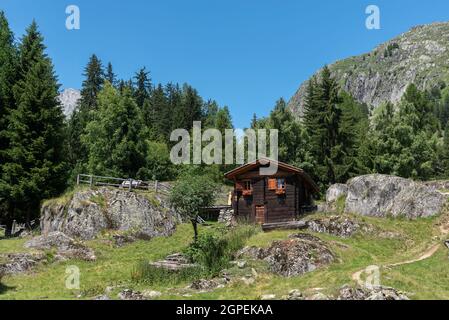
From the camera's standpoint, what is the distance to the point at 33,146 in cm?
3925

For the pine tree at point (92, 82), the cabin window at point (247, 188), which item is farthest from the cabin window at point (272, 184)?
the pine tree at point (92, 82)

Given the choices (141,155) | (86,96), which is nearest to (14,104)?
(141,155)

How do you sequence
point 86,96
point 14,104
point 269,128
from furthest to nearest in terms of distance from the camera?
point 86,96, point 269,128, point 14,104

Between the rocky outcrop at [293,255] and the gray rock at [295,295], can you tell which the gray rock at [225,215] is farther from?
the gray rock at [295,295]

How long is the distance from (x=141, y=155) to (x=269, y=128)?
20265 mm

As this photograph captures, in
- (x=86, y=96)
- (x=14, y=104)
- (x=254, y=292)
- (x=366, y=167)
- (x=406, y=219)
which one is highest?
(x=86, y=96)

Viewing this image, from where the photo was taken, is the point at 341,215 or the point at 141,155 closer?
the point at 341,215

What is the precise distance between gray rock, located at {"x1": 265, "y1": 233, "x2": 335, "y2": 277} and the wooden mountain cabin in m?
12.6

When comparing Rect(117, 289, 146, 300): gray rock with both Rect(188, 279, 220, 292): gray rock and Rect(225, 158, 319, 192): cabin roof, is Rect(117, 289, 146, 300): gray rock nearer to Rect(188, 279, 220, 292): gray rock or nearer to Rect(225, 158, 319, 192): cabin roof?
Rect(188, 279, 220, 292): gray rock

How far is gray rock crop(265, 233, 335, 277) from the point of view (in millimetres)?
24531

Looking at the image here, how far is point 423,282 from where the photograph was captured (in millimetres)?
19641

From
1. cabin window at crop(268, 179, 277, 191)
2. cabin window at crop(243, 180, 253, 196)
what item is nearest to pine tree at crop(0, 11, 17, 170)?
cabin window at crop(243, 180, 253, 196)
